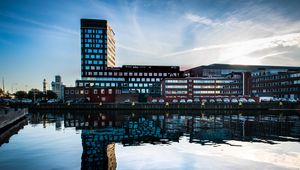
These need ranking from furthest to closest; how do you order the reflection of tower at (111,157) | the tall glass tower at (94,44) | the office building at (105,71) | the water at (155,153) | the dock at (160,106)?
1. the tall glass tower at (94,44)
2. the office building at (105,71)
3. the dock at (160,106)
4. the water at (155,153)
5. the reflection of tower at (111,157)

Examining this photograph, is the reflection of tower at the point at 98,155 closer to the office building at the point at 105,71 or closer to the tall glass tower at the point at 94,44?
the office building at the point at 105,71

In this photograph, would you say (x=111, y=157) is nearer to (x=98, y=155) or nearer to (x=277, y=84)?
(x=98, y=155)

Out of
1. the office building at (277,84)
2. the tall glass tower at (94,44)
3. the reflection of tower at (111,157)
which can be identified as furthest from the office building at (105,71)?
the reflection of tower at (111,157)

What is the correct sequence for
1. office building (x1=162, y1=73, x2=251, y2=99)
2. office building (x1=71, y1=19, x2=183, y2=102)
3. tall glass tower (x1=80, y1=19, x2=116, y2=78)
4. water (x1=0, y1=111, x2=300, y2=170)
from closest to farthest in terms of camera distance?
water (x1=0, y1=111, x2=300, y2=170) < office building (x1=162, y1=73, x2=251, y2=99) < office building (x1=71, y1=19, x2=183, y2=102) < tall glass tower (x1=80, y1=19, x2=116, y2=78)

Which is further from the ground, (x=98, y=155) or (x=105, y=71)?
(x=105, y=71)

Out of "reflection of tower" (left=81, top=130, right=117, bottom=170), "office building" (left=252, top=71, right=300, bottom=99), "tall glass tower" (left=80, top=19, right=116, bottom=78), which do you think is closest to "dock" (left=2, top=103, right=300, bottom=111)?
"office building" (left=252, top=71, right=300, bottom=99)

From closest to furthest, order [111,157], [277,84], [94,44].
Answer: [111,157] → [277,84] → [94,44]

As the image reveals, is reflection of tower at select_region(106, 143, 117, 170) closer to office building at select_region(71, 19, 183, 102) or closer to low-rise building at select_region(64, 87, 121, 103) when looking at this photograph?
low-rise building at select_region(64, 87, 121, 103)

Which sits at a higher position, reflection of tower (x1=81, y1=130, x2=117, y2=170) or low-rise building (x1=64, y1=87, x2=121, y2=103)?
low-rise building (x1=64, y1=87, x2=121, y2=103)

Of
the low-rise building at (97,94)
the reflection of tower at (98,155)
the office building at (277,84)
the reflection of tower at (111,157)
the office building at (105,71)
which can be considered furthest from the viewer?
the office building at (105,71)

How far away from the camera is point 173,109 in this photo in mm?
102250

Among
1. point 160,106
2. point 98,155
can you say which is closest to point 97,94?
point 160,106

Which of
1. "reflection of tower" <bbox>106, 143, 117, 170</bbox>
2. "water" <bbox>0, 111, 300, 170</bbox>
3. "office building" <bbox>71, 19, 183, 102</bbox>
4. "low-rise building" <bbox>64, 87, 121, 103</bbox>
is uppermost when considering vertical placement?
"office building" <bbox>71, 19, 183, 102</bbox>

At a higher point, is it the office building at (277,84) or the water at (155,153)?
the office building at (277,84)
